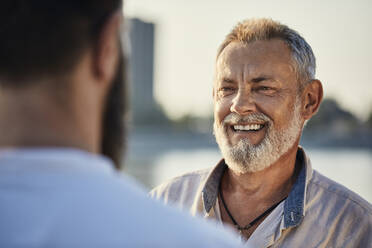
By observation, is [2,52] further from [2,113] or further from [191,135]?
[191,135]

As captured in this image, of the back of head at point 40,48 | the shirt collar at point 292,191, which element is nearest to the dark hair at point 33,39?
the back of head at point 40,48

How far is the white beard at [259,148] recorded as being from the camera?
239 centimetres

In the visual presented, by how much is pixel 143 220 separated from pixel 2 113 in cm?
31

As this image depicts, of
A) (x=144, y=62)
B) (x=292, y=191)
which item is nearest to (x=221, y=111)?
(x=292, y=191)

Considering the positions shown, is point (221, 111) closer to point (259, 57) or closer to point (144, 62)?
point (259, 57)

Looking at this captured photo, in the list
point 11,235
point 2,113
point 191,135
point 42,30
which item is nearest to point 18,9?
point 42,30

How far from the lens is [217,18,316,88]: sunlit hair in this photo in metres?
2.43

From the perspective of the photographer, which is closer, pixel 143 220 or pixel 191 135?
pixel 143 220

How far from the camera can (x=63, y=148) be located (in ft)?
2.50

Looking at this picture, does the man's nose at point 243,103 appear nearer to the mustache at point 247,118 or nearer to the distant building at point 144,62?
the mustache at point 247,118

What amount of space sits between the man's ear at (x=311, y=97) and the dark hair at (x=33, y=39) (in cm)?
194

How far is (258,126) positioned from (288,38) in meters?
0.52

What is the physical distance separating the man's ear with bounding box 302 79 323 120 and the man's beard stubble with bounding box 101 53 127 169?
1758mm

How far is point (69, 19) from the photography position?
30.8 inches
